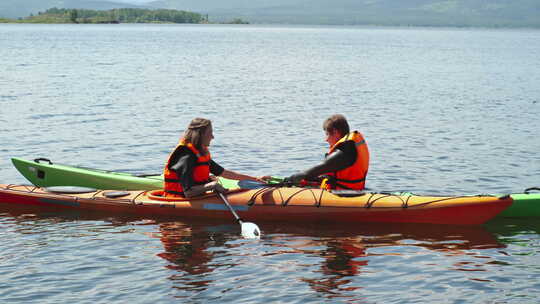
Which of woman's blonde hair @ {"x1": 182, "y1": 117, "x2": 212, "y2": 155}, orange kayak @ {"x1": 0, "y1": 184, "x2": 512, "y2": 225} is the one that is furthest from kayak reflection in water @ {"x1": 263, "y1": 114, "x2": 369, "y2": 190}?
woman's blonde hair @ {"x1": 182, "y1": 117, "x2": 212, "y2": 155}

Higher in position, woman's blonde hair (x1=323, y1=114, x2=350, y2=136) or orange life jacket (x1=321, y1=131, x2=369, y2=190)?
woman's blonde hair (x1=323, y1=114, x2=350, y2=136)

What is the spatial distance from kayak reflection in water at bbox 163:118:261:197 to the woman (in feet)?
3.95

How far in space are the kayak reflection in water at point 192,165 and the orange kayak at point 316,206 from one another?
195 millimetres

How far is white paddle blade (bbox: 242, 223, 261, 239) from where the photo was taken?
9.50m

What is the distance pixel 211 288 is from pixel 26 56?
4347 cm

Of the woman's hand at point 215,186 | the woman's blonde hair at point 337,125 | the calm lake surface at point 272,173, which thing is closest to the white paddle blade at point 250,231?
the calm lake surface at point 272,173

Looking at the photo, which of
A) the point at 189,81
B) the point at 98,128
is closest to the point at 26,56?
the point at 189,81

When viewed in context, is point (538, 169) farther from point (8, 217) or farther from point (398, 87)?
point (398, 87)

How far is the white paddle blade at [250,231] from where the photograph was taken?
9500 mm

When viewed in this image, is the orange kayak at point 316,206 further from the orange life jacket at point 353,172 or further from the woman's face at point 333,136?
the woman's face at point 333,136

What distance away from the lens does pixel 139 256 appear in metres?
8.82

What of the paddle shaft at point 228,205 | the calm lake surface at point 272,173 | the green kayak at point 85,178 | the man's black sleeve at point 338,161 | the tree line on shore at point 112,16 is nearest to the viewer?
the calm lake surface at point 272,173

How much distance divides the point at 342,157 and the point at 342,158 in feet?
0.09

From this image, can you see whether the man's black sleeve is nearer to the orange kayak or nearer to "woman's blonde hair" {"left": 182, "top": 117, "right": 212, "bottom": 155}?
the orange kayak
